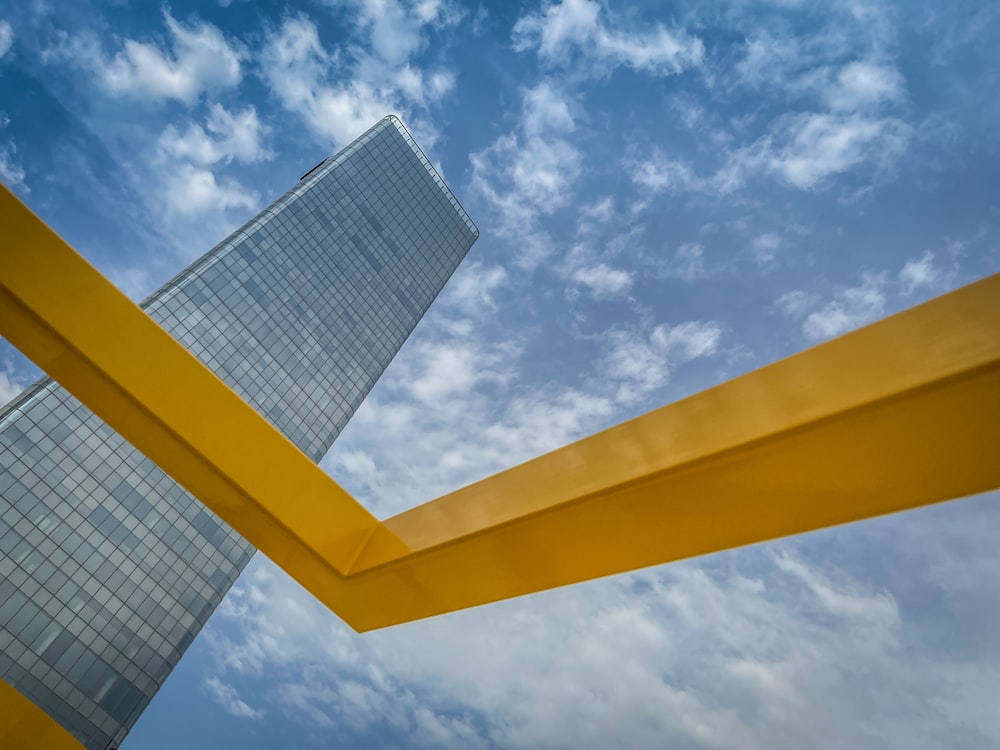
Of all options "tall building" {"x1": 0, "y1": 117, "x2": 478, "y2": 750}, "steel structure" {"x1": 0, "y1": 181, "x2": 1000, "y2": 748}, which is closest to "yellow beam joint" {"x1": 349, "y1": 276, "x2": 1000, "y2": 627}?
"steel structure" {"x1": 0, "y1": 181, "x2": 1000, "y2": 748}

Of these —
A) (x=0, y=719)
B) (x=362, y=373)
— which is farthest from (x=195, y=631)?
(x=0, y=719)

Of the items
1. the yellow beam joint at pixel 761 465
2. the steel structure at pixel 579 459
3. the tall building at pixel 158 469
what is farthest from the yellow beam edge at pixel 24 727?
the tall building at pixel 158 469

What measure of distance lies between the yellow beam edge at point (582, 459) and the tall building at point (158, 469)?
112 ft

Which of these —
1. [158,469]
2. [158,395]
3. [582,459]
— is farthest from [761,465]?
[158,469]

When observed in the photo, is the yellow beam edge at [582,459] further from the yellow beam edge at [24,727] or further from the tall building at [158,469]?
the tall building at [158,469]

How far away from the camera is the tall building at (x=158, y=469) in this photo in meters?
28.0

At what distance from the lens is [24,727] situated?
2.39 metres

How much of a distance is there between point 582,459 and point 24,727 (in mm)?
2795

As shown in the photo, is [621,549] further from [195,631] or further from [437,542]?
[195,631]

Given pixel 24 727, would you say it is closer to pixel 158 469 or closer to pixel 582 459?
pixel 582 459

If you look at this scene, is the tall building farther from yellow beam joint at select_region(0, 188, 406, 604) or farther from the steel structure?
the steel structure

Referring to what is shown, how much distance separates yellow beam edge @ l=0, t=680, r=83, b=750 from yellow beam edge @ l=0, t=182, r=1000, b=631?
1.22m

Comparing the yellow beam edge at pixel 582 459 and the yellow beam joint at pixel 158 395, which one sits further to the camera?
the yellow beam joint at pixel 158 395

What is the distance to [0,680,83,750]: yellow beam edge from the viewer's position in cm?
234
